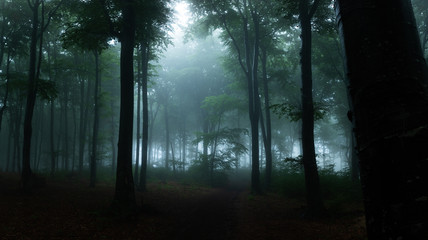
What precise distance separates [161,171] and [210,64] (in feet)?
52.5

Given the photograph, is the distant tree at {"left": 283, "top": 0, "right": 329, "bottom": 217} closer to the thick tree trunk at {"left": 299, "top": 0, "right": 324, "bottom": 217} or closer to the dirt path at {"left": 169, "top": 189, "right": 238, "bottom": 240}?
the thick tree trunk at {"left": 299, "top": 0, "right": 324, "bottom": 217}

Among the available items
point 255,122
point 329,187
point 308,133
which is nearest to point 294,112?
point 308,133

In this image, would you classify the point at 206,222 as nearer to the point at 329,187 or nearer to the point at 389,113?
the point at 329,187

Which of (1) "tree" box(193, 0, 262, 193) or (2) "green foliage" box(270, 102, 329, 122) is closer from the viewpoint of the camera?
(2) "green foliage" box(270, 102, 329, 122)

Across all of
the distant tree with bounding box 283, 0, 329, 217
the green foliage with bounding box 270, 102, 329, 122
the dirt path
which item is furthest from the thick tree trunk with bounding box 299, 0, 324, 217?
the dirt path

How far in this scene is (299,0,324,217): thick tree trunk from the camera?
Answer: 8.77 meters

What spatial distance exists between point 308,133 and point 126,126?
7388 mm

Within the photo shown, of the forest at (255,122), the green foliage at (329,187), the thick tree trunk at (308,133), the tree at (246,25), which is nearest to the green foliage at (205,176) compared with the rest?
the forest at (255,122)

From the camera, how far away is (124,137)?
32.5 ft

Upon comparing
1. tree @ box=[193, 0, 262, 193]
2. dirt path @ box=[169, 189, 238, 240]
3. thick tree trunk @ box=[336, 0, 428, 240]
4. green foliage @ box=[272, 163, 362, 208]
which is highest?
tree @ box=[193, 0, 262, 193]

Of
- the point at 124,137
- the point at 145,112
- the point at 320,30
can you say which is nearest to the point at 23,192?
the point at 124,137

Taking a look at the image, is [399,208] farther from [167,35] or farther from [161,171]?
[161,171]

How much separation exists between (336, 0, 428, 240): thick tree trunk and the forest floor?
6.62m

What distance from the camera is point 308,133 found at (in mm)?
9219
